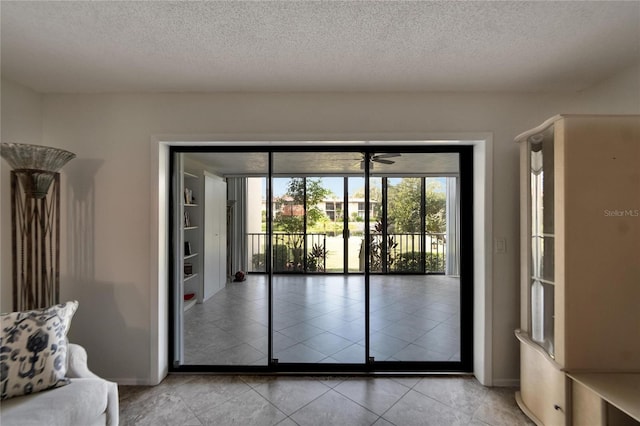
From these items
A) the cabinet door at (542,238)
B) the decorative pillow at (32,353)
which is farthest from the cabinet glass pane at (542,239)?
the decorative pillow at (32,353)

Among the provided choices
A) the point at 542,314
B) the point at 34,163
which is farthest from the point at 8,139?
the point at 542,314

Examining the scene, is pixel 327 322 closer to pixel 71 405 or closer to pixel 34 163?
pixel 71 405

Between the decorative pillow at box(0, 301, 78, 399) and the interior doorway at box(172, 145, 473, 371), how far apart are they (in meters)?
0.93

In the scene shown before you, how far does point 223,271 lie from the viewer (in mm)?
4793

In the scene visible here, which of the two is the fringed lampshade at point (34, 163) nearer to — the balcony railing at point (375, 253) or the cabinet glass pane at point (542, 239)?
the balcony railing at point (375, 253)

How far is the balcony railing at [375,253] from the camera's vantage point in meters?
4.07

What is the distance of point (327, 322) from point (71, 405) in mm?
2524

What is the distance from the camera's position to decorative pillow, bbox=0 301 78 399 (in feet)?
4.42

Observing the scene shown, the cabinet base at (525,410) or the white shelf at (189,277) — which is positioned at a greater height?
the white shelf at (189,277)

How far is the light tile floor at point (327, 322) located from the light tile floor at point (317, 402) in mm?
273

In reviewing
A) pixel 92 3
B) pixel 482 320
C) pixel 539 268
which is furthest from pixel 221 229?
pixel 539 268

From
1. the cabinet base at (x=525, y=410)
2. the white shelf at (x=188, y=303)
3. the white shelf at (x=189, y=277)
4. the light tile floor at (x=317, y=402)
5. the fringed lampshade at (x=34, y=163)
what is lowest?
the light tile floor at (x=317, y=402)

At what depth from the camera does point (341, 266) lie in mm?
5332

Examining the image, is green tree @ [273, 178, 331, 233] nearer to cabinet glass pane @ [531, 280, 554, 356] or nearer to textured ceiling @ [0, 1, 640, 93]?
textured ceiling @ [0, 1, 640, 93]
